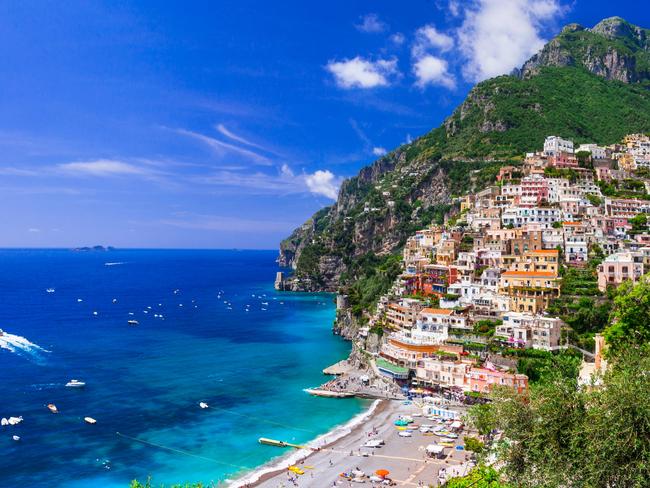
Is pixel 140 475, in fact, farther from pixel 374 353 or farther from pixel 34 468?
pixel 374 353

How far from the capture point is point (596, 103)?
148 meters

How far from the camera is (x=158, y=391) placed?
195ft

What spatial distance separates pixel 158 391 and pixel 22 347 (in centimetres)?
3190

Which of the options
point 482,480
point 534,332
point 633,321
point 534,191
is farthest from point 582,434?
point 534,191

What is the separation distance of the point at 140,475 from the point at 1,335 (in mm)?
59999

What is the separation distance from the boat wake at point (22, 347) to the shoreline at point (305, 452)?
4424 centimetres

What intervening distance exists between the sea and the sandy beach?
103 inches

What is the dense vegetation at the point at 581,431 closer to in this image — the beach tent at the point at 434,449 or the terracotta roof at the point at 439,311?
the beach tent at the point at 434,449

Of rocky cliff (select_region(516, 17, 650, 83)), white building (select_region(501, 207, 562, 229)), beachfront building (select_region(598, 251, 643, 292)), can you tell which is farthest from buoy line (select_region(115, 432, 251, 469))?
rocky cliff (select_region(516, 17, 650, 83))

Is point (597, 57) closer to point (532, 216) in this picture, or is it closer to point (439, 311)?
point (532, 216)

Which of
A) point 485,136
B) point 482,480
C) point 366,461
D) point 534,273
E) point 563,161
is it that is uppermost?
point 485,136

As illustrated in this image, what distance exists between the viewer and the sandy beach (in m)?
37.8

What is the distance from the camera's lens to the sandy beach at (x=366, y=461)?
124 feet

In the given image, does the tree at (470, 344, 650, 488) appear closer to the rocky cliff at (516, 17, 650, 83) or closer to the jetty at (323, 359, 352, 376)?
the jetty at (323, 359, 352, 376)
